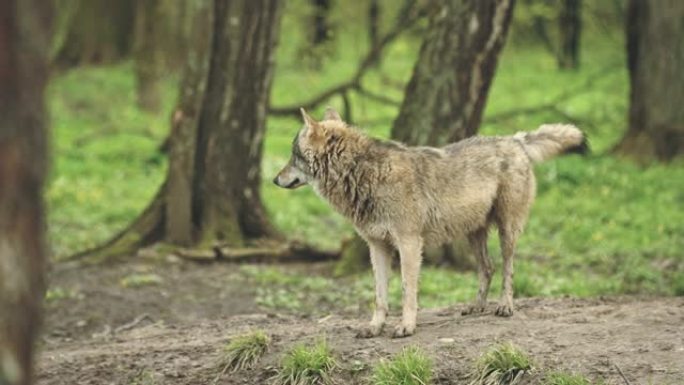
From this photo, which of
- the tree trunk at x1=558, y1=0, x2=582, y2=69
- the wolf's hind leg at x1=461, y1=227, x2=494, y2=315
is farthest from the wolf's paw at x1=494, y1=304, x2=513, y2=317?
the tree trunk at x1=558, y1=0, x2=582, y2=69

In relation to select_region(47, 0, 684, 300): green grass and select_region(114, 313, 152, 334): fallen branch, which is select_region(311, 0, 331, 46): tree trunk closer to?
select_region(47, 0, 684, 300): green grass

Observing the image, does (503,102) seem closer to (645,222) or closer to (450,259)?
(645,222)

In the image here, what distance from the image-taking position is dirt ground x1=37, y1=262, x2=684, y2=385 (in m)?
7.47

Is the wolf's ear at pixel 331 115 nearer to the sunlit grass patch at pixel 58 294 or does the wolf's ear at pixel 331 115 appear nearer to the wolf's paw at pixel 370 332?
the wolf's paw at pixel 370 332

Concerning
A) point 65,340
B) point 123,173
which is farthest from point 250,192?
point 123,173

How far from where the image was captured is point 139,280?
12.2 m

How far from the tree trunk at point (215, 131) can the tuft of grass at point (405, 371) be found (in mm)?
6310

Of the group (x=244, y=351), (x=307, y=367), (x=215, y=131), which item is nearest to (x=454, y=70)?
(x=215, y=131)

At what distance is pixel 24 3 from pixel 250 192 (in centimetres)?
1009

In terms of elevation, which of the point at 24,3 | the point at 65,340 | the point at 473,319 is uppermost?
the point at 24,3

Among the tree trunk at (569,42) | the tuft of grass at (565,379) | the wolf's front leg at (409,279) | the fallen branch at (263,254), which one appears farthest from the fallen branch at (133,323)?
the tree trunk at (569,42)

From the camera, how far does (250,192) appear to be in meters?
13.8

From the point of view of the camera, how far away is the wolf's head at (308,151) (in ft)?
28.0

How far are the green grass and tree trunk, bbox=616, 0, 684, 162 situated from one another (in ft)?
1.53
